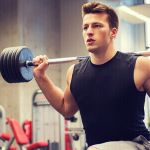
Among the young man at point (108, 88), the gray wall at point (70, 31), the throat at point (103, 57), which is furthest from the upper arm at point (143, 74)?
the gray wall at point (70, 31)

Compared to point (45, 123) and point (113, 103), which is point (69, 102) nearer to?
point (113, 103)

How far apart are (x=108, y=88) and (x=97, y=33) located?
1.05 ft

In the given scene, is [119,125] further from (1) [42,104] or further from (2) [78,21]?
(2) [78,21]

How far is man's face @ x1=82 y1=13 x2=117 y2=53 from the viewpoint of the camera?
2154 millimetres

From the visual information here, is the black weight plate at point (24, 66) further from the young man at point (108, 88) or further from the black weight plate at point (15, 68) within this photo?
the young man at point (108, 88)

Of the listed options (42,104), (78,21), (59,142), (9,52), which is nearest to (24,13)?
(78,21)

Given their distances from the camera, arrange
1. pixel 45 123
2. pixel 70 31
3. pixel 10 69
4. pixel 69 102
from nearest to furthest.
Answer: pixel 69 102 < pixel 10 69 < pixel 45 123 < pixel 70 31

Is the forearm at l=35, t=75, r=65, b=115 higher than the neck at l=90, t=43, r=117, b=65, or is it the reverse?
the neck at l=90, t=43, r=117, b=65

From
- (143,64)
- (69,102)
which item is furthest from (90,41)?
(69,102)

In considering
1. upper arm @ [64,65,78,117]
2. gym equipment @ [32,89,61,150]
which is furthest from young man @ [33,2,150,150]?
gym equipment @ [32,89,61,150]

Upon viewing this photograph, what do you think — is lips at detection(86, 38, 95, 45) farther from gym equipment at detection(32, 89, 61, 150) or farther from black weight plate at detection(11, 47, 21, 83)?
gym equipment at detection(32, 89, 61, 150)

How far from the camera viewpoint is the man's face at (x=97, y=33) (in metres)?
2.15

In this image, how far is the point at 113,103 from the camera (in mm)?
2043

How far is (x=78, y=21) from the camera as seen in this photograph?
6.96 m
